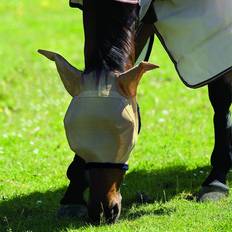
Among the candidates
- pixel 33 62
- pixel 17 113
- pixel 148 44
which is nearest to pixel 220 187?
pixel 148 44

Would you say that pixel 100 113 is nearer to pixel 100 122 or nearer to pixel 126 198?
pixel 100 122

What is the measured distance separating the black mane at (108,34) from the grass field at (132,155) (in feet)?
3.49

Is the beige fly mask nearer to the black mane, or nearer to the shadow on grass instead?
the black mane

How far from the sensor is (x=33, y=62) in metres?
13.0

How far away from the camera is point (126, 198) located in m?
5.68

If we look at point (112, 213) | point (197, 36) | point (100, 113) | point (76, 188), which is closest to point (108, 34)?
point (100, 113)

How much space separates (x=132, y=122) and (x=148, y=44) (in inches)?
55.6

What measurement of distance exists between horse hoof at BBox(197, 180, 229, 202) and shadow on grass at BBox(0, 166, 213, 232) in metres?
0.19

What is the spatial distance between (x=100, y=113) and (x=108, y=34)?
1.66 feet

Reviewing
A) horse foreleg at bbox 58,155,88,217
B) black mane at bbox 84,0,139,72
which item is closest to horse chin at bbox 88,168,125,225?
black mane at bbox 84,0,139,72

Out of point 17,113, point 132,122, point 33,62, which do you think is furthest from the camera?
point 33,62

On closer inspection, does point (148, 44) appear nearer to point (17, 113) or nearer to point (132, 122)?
point (132, 122)

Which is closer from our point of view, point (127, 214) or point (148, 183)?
point (127, 214)

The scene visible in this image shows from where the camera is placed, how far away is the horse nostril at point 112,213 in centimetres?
448
